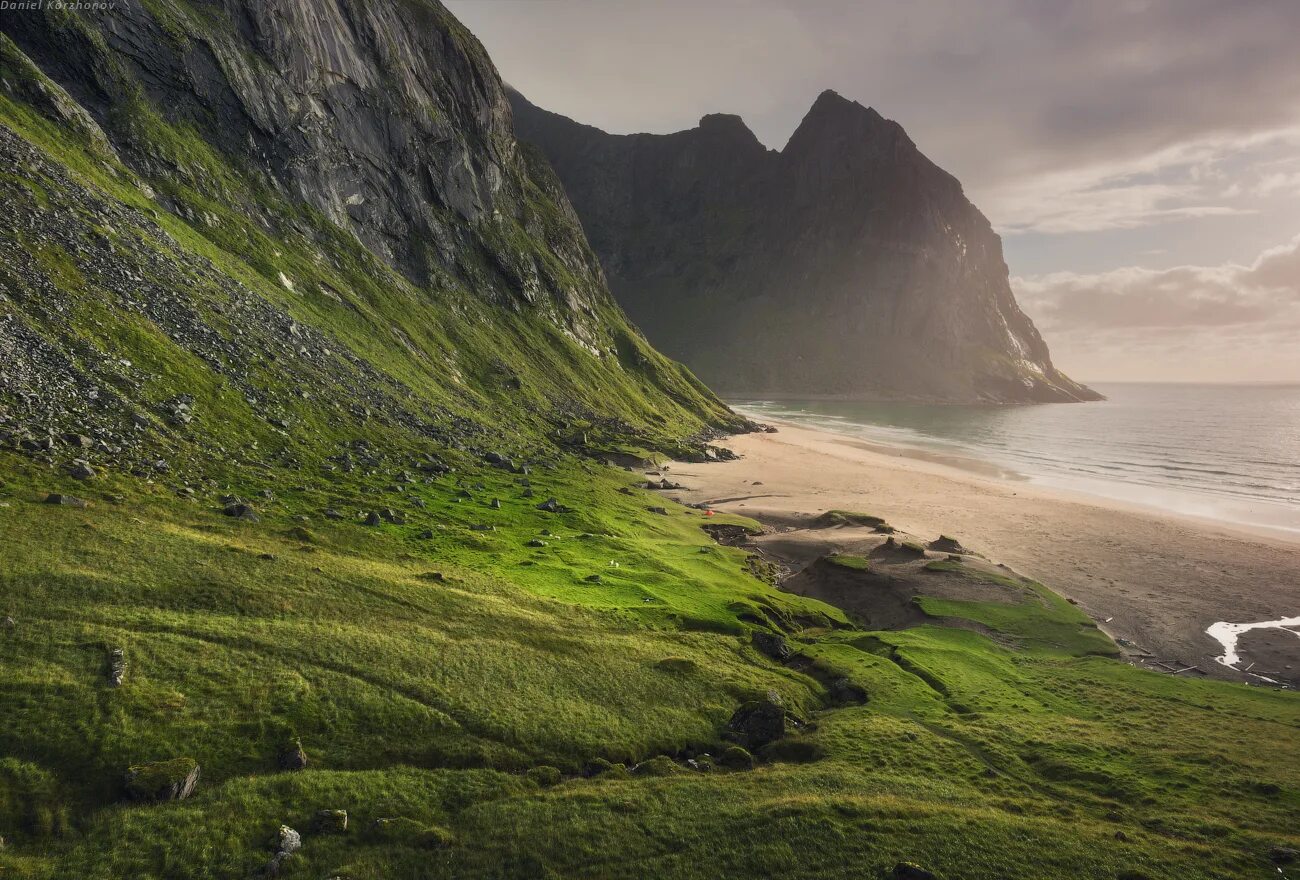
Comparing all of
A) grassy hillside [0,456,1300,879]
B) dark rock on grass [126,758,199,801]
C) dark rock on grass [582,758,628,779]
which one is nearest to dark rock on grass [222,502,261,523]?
grassy hillside [0,456,1300,879]

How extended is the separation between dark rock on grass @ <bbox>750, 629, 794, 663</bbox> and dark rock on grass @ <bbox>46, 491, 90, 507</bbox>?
38941 mm

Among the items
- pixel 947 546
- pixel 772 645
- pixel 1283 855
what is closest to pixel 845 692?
pixel 772 645

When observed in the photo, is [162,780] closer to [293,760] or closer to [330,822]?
[293,760]

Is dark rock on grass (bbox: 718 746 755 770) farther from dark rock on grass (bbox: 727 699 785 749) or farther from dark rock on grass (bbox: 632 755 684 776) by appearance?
dark rock on grass (bbox: 632 755 684 776)

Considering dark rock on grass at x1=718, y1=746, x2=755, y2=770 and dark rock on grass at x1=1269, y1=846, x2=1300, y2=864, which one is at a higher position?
dark rock on grass at x1=1269, y1=846, x2=1300, y2=864

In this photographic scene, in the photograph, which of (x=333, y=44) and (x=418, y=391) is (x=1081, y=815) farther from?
(x=333, y=44)

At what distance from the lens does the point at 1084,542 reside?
78.8 m

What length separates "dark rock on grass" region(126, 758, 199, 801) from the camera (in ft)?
61.4

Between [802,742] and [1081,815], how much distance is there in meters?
11.3

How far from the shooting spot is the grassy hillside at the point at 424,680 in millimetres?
20000

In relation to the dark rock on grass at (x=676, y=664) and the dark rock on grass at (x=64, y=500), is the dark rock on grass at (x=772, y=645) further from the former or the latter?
the dark rock on grass at (x=64, y=500)

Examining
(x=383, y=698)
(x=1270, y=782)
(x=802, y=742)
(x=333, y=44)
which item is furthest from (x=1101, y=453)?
(x=333, y=44)

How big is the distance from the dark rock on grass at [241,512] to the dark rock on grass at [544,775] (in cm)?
2591

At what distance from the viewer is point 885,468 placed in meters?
133
